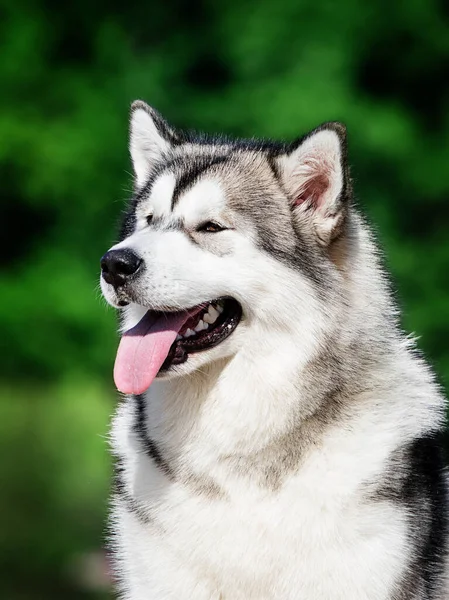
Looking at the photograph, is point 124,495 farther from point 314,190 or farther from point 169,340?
point 314,190

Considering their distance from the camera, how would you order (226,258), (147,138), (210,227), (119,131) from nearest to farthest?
(226,258)
(210,227)
(147,138)
(119,131)

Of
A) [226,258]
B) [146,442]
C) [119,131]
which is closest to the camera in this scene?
[226,258]

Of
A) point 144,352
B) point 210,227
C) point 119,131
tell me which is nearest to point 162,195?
point 210,227

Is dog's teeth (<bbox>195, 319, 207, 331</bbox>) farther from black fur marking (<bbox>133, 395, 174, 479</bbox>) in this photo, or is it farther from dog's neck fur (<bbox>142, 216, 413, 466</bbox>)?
black fur marking (<bbox>133, 395, 174, 479</bbox>)

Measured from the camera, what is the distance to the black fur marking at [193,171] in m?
4.13

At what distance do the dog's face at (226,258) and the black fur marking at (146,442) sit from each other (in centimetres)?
34

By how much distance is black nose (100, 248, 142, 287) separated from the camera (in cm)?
378

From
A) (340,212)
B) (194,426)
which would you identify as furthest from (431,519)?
(340,212)

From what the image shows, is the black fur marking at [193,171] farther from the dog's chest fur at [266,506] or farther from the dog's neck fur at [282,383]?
the dog's chest fur at [266,506]

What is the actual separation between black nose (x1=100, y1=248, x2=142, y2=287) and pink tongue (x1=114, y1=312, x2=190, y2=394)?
0.85 ft

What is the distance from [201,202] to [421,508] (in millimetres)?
1451

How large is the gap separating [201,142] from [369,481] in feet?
5.66

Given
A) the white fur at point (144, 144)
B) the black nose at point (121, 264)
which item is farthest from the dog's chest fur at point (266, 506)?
the white fur at point (144, 144)

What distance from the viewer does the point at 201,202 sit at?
13.3ft
